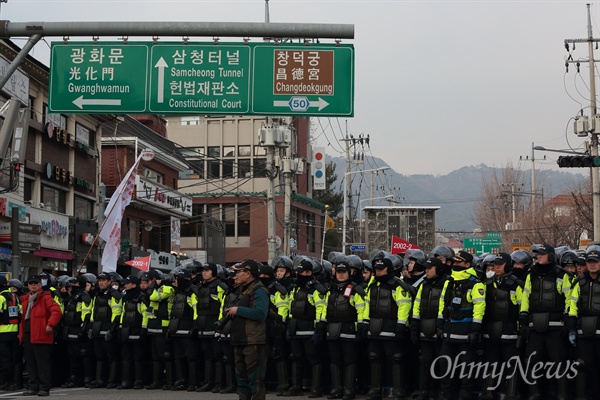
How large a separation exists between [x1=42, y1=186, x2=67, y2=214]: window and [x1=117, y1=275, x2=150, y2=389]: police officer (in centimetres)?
1948

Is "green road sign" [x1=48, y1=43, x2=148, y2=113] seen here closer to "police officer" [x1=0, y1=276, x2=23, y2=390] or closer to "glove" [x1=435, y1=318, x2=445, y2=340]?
"police officer" [x1=0, y1=276, x2=23, y2=390]

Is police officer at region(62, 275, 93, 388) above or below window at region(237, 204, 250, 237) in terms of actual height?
below

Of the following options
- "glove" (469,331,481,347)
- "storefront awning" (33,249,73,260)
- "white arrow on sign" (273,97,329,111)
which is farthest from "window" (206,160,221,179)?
"glove" (469,331,481,347)

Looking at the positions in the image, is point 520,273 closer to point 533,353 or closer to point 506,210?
point 533,353

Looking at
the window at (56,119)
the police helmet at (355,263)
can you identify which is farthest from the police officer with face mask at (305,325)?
the window at (56,119)

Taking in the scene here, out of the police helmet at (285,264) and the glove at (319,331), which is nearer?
the glove at (319,331)

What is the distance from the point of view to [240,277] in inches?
479

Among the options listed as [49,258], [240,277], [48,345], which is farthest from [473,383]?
[49,258]

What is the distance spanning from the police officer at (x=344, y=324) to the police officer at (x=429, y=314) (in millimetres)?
1014

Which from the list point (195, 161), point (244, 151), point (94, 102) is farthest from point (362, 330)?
point (195, 161)

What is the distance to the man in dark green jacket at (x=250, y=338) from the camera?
11.9 m

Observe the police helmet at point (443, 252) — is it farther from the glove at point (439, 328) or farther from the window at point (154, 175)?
the window at point (154, 175)

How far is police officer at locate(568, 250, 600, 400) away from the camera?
41.9 ft

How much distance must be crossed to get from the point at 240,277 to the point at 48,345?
572cm
